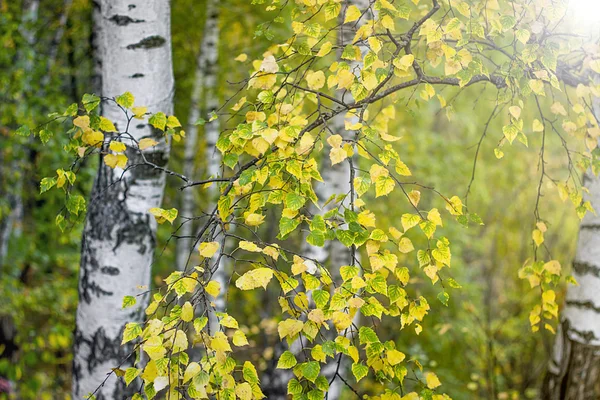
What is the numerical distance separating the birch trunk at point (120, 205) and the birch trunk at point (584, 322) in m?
2.09

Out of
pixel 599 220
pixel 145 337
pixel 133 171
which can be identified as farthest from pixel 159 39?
pixel 599 220

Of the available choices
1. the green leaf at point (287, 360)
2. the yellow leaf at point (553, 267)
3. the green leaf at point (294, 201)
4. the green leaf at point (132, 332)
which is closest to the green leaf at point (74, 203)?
the green leaf at point (132, 332)

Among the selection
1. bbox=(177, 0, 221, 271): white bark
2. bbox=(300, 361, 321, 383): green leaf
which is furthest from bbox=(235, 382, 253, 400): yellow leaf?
bbox=(177, 0, 221, 271): white bark

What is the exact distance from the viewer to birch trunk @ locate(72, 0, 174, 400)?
6.88 ft

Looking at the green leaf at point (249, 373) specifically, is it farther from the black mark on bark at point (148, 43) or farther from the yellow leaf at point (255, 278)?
the black mark on bark at point (148, 43)

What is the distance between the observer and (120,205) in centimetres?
217

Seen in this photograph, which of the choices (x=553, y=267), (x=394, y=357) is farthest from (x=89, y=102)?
(x=553, y=267)

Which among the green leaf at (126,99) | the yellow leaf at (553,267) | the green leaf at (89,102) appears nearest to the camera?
the green leaf at (89,102)

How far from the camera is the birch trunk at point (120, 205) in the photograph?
2.10 metres

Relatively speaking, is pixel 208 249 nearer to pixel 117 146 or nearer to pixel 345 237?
pixel 345 237

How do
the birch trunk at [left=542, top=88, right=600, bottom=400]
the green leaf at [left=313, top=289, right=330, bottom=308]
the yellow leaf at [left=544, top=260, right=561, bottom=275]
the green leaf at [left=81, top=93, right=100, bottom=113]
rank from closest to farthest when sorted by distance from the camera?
1. the green leaf at [left=313, top=289, right=330, bottom=308]
2. the green leaf at [left=81, top=93, right=100, bottom=113]
3. the yellow leaf at [left=544, top=260, right=561, bottom=275]
4. the birch trunk at [left=542, top=88, right=600, bottom=400]

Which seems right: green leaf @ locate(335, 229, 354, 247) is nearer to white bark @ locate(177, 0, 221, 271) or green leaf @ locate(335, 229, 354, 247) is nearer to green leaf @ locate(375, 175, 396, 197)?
green leaf @ locate(375, 175, 396, 197)

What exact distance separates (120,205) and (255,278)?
1049 millimetres

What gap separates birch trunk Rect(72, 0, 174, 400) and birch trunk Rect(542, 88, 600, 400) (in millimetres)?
2091
